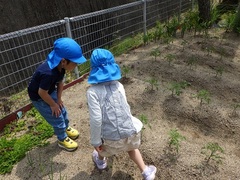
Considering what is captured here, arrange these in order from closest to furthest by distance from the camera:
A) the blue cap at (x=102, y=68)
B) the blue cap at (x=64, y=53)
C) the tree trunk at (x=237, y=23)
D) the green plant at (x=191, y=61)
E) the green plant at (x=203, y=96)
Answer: the blue cap at (x=102, y=68) < the blue cap at (x=64, y=53) < the green plant at (x=203, y=96) < the green plant at (x=191, y=61) < the tree trunk at (x=237, y=23)

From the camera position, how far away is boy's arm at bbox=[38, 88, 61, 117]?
2.21m

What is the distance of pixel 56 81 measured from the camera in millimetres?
2318

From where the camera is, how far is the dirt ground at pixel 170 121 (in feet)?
7.91

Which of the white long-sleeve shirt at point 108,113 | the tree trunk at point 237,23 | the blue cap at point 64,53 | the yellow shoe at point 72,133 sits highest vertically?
the blue cap at point 64,53

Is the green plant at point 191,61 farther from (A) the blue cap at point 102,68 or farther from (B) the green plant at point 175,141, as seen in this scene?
(A) the blue cap at point 102,68

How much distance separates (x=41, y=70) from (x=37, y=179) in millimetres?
1053

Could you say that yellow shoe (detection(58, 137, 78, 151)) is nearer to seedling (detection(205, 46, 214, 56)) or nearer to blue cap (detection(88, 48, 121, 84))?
blue cap (detection(88, 48, 121, 84))

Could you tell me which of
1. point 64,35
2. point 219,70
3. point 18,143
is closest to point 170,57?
point 219,70

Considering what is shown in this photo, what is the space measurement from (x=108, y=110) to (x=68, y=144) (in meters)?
0.94

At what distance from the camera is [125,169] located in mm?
2443

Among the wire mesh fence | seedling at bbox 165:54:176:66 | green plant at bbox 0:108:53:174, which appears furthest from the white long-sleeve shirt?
seedling at bbox 165:54:176:66

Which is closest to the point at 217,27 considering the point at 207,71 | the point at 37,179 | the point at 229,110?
the point at 207,71

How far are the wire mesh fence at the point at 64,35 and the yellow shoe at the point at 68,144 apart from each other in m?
1.07

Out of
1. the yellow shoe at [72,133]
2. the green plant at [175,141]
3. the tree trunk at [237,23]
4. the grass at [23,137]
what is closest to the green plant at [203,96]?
the grass at [23,137]
